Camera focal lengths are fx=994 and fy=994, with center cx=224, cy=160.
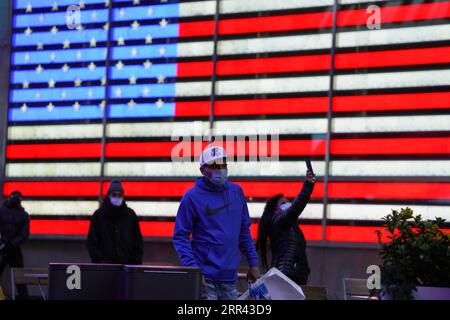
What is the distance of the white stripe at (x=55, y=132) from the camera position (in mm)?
15722

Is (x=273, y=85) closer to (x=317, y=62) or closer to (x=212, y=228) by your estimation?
(x=317, y=62)

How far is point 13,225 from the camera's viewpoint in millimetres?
15047

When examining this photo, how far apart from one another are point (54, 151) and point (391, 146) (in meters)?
5.61

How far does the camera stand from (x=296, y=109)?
46.8ft

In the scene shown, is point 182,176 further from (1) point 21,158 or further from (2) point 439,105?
(2) point 439,105

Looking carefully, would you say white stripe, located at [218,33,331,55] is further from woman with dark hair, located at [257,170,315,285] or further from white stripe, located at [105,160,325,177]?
woman with dark hair, located at [257,170,315,285]

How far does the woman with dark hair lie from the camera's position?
9719mm

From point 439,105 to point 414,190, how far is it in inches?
46.5

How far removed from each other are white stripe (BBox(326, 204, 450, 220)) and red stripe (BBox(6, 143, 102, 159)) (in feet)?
13.3

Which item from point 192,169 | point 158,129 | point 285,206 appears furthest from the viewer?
point 158,129

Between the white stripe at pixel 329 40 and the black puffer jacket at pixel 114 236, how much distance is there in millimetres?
3865

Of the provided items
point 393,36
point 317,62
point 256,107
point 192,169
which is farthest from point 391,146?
point 192,169

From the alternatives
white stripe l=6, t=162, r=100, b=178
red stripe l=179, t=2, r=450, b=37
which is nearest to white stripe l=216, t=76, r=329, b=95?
red stripe l=179, t=2, r=450, b=37
